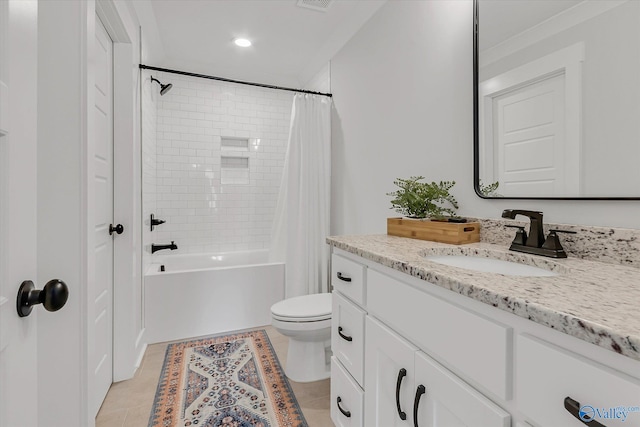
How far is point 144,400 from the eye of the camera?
1.67 meters

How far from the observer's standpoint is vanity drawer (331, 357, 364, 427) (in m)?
1.17

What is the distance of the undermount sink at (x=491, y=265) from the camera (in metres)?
1.00

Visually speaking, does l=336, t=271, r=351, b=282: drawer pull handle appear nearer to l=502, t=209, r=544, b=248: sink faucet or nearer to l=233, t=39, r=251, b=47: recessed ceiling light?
l=502, t=209, r=544, b=248: sink faucet

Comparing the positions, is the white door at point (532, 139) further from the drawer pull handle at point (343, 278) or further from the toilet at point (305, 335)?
the toilet at point (305, 335)

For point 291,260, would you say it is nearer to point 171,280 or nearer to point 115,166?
point 171,280

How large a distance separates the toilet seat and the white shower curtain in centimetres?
57

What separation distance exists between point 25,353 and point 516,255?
130 centimetres

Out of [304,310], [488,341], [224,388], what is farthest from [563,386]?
[224,388]

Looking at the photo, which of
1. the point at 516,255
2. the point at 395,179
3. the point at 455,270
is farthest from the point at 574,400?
the point at 395,179

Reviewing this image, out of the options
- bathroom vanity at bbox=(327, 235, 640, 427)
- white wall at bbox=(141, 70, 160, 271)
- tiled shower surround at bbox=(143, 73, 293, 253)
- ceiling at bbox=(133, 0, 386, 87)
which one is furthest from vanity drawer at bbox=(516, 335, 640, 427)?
tiled shower surround at bbox=(143, 73, 293, 253)

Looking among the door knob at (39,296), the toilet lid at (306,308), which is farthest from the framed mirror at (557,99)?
the door knob at (39,296)

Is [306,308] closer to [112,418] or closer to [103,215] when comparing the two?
[112,418]

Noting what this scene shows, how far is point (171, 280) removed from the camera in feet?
7.90

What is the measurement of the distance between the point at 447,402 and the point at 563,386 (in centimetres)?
30
